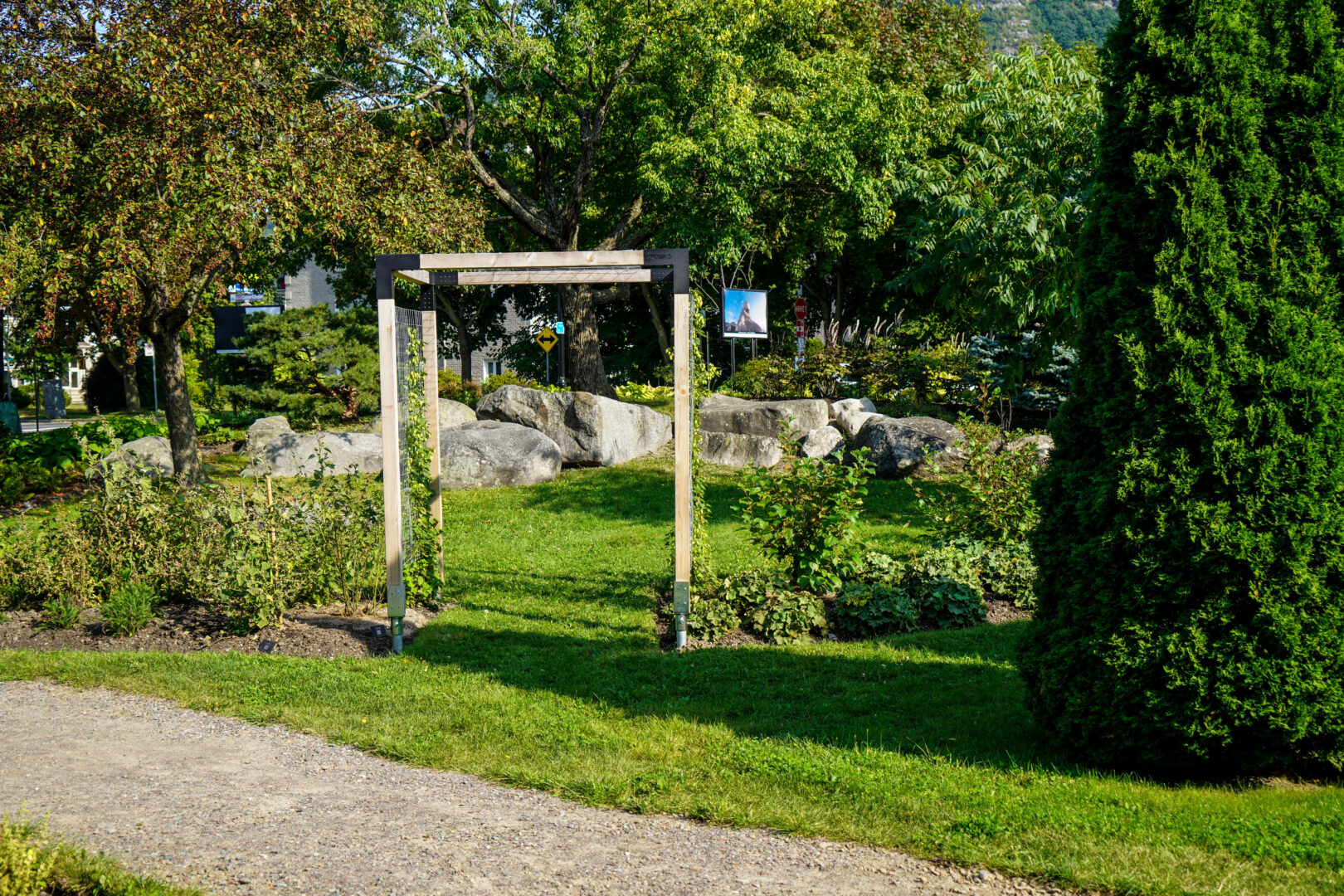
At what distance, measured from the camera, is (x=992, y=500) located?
26.8ft

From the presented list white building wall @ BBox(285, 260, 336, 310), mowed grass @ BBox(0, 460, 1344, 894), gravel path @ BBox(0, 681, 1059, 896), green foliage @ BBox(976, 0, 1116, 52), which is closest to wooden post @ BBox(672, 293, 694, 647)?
mowed grass @ BBox(0, 460, 1344, 894)

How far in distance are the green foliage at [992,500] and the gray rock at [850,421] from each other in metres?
8.14

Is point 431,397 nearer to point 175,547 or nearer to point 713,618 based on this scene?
point 175,547

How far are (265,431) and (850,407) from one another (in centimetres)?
999

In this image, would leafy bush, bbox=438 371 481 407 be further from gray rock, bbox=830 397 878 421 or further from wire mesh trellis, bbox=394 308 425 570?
wire mesh trellis, bbox=394 308 425 570

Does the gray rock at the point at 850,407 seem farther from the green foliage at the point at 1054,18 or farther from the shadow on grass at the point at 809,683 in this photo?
the green foliage at the point at 1054,18

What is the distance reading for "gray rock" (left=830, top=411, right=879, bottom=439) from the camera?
16719 millimetres

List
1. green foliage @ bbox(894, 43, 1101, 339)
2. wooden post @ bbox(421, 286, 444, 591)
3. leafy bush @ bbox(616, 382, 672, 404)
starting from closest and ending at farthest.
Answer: wooden post @ bbox(421, 286, 444, 591) → green foliage @ bbox(894, 43, 1101, 339) → leafy bush @ bbox(616, 382, 672, 404)

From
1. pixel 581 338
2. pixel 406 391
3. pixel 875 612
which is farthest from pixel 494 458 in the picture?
pixel 875 612

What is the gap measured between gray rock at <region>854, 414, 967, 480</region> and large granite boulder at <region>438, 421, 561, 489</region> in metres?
4.62

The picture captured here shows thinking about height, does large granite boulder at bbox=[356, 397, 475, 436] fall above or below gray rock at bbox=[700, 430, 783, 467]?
above

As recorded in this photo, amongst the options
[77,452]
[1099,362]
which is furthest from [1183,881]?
[77,452]

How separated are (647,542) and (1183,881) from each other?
7.30 metres

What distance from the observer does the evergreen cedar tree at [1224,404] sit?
13.0 feet
